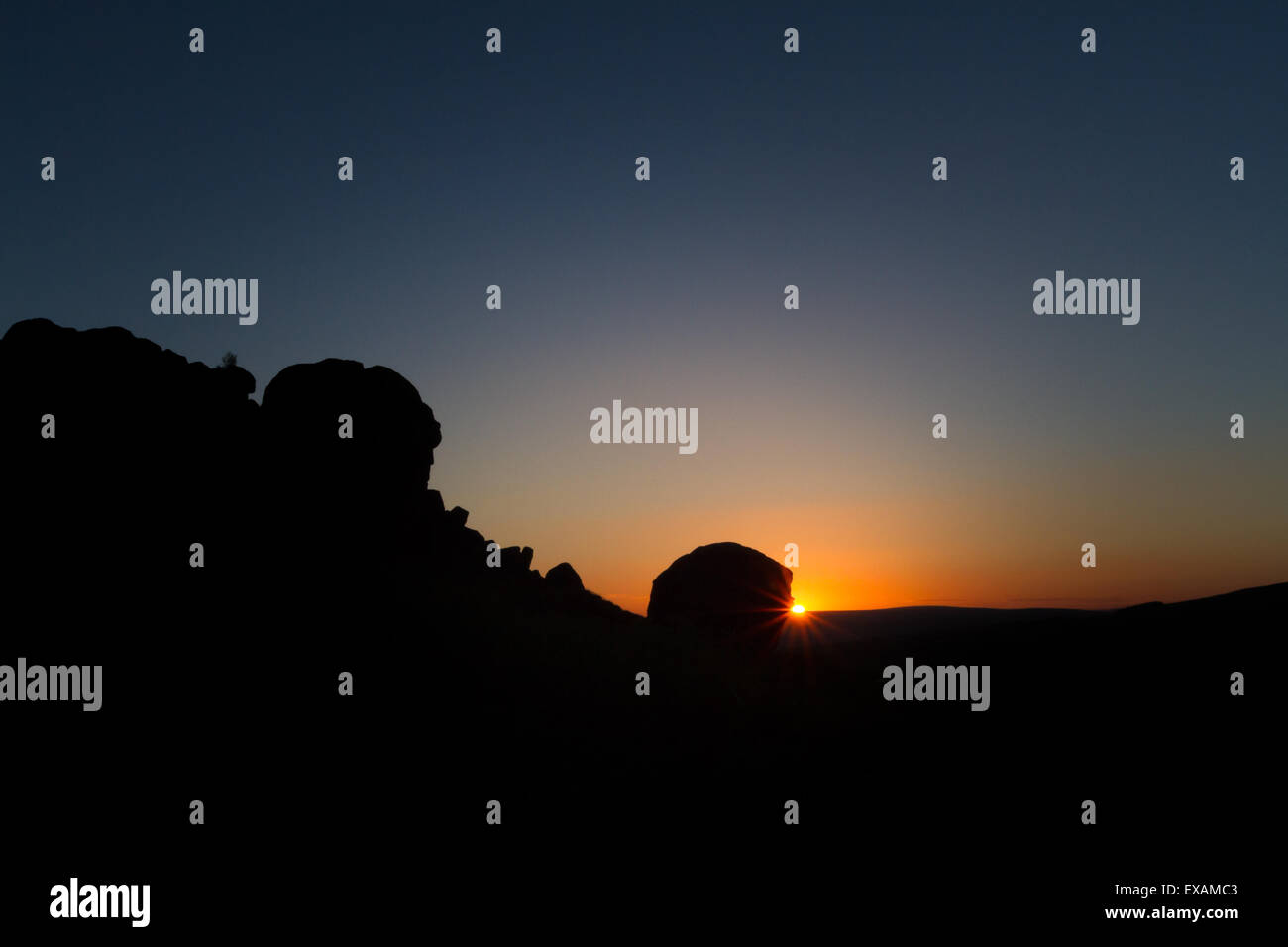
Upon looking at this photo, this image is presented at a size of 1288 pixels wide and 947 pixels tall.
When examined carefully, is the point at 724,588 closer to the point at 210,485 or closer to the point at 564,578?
the point at 564,578

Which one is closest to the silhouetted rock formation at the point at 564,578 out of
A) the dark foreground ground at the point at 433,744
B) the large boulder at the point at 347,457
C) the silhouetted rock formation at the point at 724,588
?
the dark foreground ground at the point at 433,744

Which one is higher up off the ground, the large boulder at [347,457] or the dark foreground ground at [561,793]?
the large boulder at [347,457]

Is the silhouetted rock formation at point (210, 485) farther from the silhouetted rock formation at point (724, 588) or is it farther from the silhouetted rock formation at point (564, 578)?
the silhouetted rock formation at point (724, 588)

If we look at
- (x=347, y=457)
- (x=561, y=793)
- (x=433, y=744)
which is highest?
(x=347, y=457)

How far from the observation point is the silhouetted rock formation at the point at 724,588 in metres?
55.9

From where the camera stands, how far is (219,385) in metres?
32.0

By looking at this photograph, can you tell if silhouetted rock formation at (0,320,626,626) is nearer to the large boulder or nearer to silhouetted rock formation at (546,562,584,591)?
the large boulder

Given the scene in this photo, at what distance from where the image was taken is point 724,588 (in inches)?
2243

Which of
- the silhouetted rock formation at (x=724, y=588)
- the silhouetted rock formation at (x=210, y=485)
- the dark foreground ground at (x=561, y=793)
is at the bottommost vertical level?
the dark foreground ground at (x=561, y=793)

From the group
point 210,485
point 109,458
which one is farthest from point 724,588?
point 109,458

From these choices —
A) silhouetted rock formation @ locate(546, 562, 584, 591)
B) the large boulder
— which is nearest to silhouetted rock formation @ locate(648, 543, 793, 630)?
silhouetted rock formation @ locate(546, 562, 584, 591)

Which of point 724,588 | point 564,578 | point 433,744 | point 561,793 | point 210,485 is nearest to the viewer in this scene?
point 561,793
